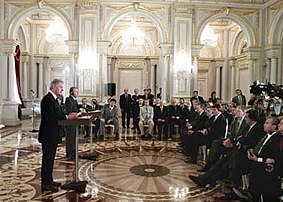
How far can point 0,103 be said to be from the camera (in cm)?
1128

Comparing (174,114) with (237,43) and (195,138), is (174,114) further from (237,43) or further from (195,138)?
(237,43)

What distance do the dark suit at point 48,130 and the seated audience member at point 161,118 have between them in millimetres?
5059

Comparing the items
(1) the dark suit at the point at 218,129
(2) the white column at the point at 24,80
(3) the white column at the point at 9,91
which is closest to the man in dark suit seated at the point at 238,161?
(1) the dark suit at the point at 218,129

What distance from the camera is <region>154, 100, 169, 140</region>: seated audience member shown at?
9.09m

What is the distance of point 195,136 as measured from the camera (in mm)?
6352

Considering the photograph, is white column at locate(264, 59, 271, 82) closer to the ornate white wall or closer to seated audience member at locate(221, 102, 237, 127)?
the ornate white wall

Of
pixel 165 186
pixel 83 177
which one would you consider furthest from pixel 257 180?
pixel 83 177

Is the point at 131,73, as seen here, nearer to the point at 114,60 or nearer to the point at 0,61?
the point at 114,60

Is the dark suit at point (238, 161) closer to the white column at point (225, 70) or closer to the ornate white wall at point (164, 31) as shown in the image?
the ornate white wall at point (164, 31)

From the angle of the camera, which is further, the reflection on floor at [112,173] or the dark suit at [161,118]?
the dark suit at [161,118]

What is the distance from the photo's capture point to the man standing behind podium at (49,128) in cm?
423

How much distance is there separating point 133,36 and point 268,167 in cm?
1223

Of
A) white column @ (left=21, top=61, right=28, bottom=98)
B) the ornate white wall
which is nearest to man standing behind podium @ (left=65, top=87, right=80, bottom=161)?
the ornate white wall

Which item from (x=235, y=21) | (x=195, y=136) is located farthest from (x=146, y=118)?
(x=235, y=21)
